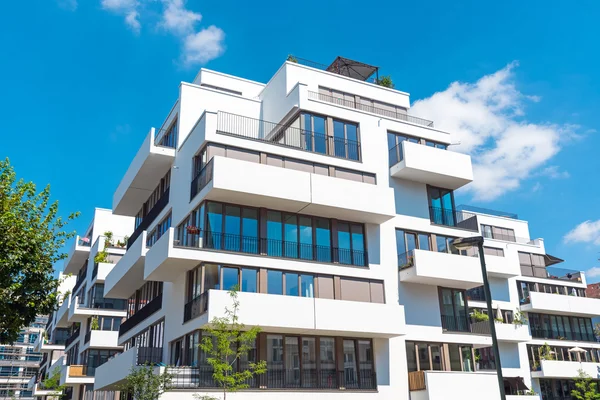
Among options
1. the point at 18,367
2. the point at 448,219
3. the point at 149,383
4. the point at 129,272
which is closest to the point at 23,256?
the point at 149,383

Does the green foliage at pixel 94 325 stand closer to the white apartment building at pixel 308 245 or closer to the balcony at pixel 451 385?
the white apartment building at pixel 308 245

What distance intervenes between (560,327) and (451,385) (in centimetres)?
2861

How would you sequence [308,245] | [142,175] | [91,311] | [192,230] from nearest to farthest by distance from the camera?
[192,230] < [308,245] < [142,175] < [91,311]

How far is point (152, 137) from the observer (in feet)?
110

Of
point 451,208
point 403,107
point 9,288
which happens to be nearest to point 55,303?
point 9,288

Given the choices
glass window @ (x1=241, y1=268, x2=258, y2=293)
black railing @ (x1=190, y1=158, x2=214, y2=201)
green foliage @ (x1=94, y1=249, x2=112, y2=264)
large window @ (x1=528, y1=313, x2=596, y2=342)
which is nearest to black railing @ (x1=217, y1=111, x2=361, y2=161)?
black railing @ (x1=190, y1=158, x2=214, y2=201)

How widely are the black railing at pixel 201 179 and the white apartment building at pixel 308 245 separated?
0.13 meters

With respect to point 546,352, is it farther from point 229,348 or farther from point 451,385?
point 229,348

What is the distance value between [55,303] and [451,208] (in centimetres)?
2287

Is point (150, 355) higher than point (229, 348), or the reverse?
point (150, 355)

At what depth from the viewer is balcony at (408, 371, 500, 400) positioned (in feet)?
96.1

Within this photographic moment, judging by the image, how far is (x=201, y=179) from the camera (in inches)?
1139

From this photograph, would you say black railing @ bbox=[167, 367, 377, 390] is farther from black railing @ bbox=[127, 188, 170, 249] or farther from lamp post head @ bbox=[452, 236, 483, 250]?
lamp post head @ bbox=[452, 236, 483, 250]

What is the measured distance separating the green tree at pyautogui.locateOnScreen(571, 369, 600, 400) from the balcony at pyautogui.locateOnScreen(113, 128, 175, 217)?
3476 cm
